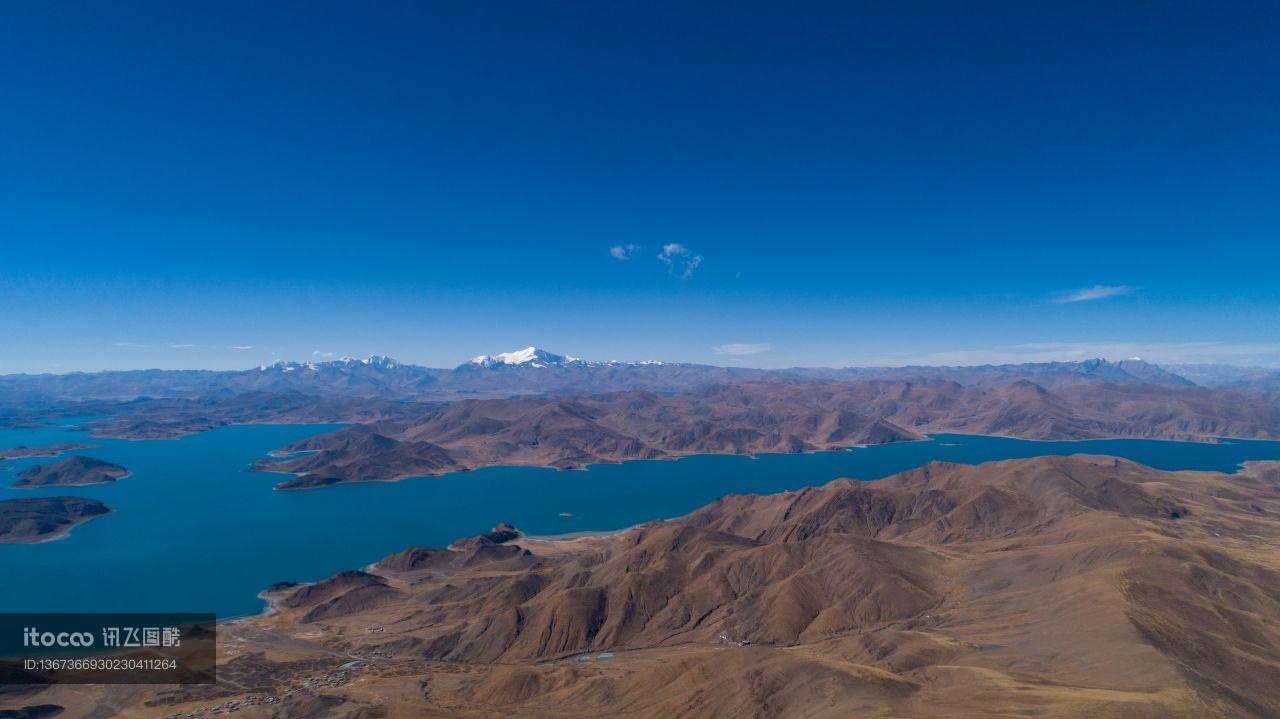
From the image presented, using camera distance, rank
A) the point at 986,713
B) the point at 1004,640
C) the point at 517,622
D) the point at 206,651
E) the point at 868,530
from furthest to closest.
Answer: the point at 868,530, the point at 517,622, the point at 206,651, the point at 1004,640, the point at 986,713

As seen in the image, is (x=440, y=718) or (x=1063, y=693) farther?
(x=440, y=718)

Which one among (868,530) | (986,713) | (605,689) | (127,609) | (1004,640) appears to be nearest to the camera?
(986,713)

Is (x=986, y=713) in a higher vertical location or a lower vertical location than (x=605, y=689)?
higher

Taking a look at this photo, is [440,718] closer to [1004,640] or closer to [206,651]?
[206,651]

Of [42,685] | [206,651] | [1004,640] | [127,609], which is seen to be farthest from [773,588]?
[127,609]

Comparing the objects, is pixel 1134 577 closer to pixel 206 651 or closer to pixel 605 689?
pixel 605 689

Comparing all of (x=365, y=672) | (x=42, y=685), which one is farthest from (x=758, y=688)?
(x=42, y=685)
